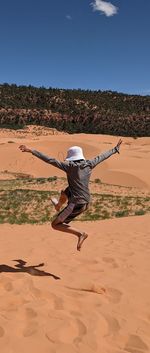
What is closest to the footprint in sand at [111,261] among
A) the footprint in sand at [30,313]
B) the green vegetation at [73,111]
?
the footprint in sand at [30,313]

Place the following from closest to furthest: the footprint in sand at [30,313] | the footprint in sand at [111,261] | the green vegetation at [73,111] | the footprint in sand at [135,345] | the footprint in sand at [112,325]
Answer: the footprint in sand at [135,345]
the footprint in sand at [112,325]
the footprint in sand at [30,313]
the footprint in sand at [111,261]
the green vegetation at [73,111]

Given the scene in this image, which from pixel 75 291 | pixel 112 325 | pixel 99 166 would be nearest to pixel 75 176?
pixel 75 291

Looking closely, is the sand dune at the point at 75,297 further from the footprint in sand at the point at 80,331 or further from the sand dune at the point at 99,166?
the sand dune at the point at 99,166

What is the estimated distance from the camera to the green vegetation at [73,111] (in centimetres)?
6419

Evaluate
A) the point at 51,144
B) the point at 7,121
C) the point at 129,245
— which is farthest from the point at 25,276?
the point at 7,121

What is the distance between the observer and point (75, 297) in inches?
227

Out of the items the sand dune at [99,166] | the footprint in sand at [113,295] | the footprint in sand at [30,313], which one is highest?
the footprint in sand at [30,313]

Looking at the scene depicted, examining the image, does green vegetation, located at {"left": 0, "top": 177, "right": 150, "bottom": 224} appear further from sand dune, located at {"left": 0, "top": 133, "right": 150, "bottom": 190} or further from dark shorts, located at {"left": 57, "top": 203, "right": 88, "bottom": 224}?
sand dune, located at {"left": 0, "top": 133, "right": 150, "bottom": 190}

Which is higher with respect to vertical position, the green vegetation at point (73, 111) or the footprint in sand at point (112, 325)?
the green vegetation at point (73, 111)

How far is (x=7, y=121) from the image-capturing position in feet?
212

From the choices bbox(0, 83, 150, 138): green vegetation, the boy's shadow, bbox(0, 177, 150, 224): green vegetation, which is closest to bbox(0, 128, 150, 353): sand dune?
the boy's shadow

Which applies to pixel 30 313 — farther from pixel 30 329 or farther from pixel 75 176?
pixel 75 176

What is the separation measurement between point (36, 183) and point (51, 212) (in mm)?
8246

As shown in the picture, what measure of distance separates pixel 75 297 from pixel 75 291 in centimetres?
22
